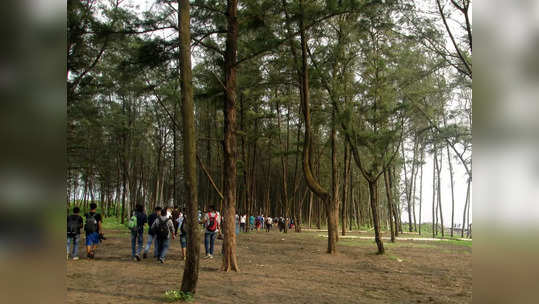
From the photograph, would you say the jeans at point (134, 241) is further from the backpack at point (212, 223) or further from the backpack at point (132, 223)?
the backpack at point (212, 223)

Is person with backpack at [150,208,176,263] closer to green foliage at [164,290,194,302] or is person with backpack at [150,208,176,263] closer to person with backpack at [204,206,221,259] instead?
person with backpack at [204,206,221,259]

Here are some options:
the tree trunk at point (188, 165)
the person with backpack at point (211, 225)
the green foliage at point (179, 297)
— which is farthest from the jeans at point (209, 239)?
the green foliage at point (179, 297)

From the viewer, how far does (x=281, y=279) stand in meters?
9.98

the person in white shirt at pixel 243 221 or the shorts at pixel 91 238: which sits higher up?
the shorts at pixel 91 238

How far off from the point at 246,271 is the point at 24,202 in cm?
1045

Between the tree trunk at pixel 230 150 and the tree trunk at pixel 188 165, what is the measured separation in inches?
129

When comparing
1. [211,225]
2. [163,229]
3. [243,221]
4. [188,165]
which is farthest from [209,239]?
[243,221]

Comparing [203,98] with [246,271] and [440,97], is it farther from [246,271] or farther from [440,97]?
[440,97]

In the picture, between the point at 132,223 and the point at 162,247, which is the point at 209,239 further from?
the point at 132,223

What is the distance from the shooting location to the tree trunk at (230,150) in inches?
420

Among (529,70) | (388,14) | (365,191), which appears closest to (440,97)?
(388,14)

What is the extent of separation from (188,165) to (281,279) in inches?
179

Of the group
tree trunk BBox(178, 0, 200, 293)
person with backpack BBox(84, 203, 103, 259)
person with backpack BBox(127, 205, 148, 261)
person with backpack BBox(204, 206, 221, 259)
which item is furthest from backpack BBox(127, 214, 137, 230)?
tree trunk BBox(178, 0, 200, 293)

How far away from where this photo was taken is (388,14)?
11508 millimetres
